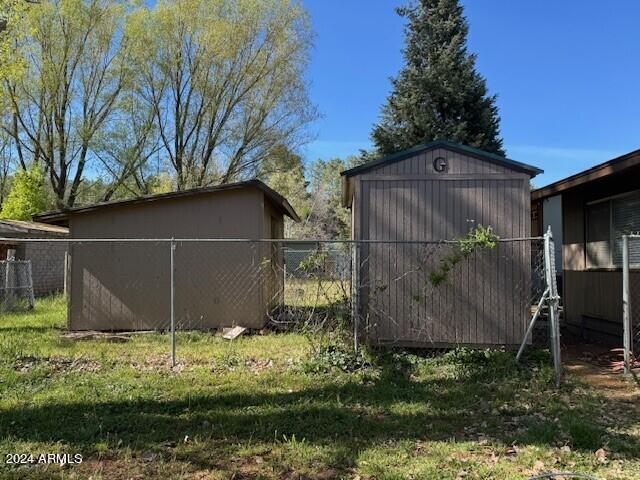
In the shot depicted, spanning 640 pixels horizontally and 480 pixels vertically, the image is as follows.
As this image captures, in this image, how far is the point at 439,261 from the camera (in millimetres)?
6969

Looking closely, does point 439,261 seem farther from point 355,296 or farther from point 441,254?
point 355,296

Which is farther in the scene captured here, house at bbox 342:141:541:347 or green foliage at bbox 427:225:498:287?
house at bbox 342:141:541:347

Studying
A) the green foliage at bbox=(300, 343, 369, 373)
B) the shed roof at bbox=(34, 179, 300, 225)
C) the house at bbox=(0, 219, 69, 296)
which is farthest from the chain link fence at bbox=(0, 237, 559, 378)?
the house at bbox=(0, 219, 69, 296)

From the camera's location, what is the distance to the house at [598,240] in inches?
299

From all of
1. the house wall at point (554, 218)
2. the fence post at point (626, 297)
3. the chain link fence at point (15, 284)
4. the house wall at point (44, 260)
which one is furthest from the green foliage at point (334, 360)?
the house wall at point (44, 260)

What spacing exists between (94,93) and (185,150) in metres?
4.18

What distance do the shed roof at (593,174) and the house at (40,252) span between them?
1296cm

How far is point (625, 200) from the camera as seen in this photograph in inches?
309

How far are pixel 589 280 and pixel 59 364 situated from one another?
7.98 metres

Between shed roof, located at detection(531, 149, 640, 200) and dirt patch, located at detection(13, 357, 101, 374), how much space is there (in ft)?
22.8

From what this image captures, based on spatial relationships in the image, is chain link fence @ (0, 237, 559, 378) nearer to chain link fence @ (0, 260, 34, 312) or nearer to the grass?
the grass

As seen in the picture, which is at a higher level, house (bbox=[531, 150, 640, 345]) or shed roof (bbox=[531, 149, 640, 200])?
shed roof (bbox=[531, 149, 640, 200])

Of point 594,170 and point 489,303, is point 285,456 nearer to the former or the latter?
point 489,303

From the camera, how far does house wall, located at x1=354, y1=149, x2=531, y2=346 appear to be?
6.92 meters
